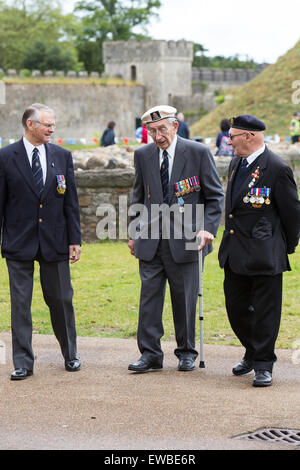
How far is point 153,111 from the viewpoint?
6836 mm

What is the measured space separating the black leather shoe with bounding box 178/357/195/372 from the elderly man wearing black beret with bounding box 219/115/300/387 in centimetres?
53

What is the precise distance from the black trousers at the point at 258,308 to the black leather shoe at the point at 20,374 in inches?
63.6

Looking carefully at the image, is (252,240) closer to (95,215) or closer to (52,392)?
(52,392)

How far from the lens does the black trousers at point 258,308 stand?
658 centimetres

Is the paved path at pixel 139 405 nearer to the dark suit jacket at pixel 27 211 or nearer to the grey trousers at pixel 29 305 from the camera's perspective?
the grey trousers at pixel 29 305

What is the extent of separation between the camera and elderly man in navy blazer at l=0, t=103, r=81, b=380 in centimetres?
692

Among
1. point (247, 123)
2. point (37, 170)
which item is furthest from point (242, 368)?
point (37, 170)

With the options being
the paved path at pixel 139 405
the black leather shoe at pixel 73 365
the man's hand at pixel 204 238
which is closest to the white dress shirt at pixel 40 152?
the man's hand at pixel 204 238

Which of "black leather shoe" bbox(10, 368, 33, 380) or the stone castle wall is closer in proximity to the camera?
"black leather shoe" bbox(10, 368, 33, 380)

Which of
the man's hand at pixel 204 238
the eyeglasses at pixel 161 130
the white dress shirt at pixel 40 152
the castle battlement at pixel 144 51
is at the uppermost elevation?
the castle battlement at pixel 144 51

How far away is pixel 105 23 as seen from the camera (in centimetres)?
7906

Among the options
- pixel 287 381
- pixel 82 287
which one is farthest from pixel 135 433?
pixel 82 287

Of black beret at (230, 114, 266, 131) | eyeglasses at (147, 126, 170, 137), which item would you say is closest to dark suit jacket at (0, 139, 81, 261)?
eyeglasses at (147, 126, 170, 137)

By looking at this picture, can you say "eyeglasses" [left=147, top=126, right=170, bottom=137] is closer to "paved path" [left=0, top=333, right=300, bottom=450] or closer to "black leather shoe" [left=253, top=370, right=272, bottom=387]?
"paved path" [left=0, top=333, right=300, bottom=450]
